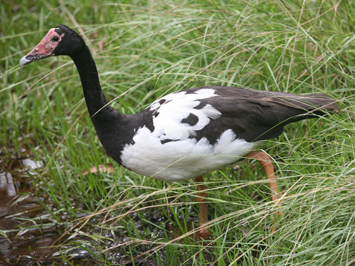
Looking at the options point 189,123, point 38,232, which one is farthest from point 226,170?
point 38,232

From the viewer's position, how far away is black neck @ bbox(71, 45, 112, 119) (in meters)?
3.00

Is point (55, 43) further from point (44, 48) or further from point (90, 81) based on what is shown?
point (90, 81)

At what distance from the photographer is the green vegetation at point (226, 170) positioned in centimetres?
Answer: 235

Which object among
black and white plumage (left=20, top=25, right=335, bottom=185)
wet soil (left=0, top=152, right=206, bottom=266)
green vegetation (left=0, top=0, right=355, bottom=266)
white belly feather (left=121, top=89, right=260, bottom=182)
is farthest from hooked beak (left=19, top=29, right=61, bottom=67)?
wet soil (left=0, top=152, right=206, bottom=266)

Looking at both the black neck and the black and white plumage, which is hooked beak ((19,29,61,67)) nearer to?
the black and white plumage

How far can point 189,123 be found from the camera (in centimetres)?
284

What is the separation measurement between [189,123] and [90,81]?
75 cm

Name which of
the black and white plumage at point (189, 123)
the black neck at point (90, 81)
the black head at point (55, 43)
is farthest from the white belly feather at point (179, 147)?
the black head at point (55, 43)

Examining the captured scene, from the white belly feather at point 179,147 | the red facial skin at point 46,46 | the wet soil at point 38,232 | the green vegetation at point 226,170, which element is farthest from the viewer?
the wet soil at point 38,232

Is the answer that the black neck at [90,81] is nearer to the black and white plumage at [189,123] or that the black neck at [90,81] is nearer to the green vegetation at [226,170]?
the black and white plumage at [189,123]

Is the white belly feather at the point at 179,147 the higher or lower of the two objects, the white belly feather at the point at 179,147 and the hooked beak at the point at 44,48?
the lower

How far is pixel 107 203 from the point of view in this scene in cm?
341

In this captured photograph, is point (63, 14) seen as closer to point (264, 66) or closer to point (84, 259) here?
point (264, 66)

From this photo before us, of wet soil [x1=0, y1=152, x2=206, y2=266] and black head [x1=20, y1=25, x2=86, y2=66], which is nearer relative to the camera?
black head [x1=20, y1=25, x2=86, y2=66]
